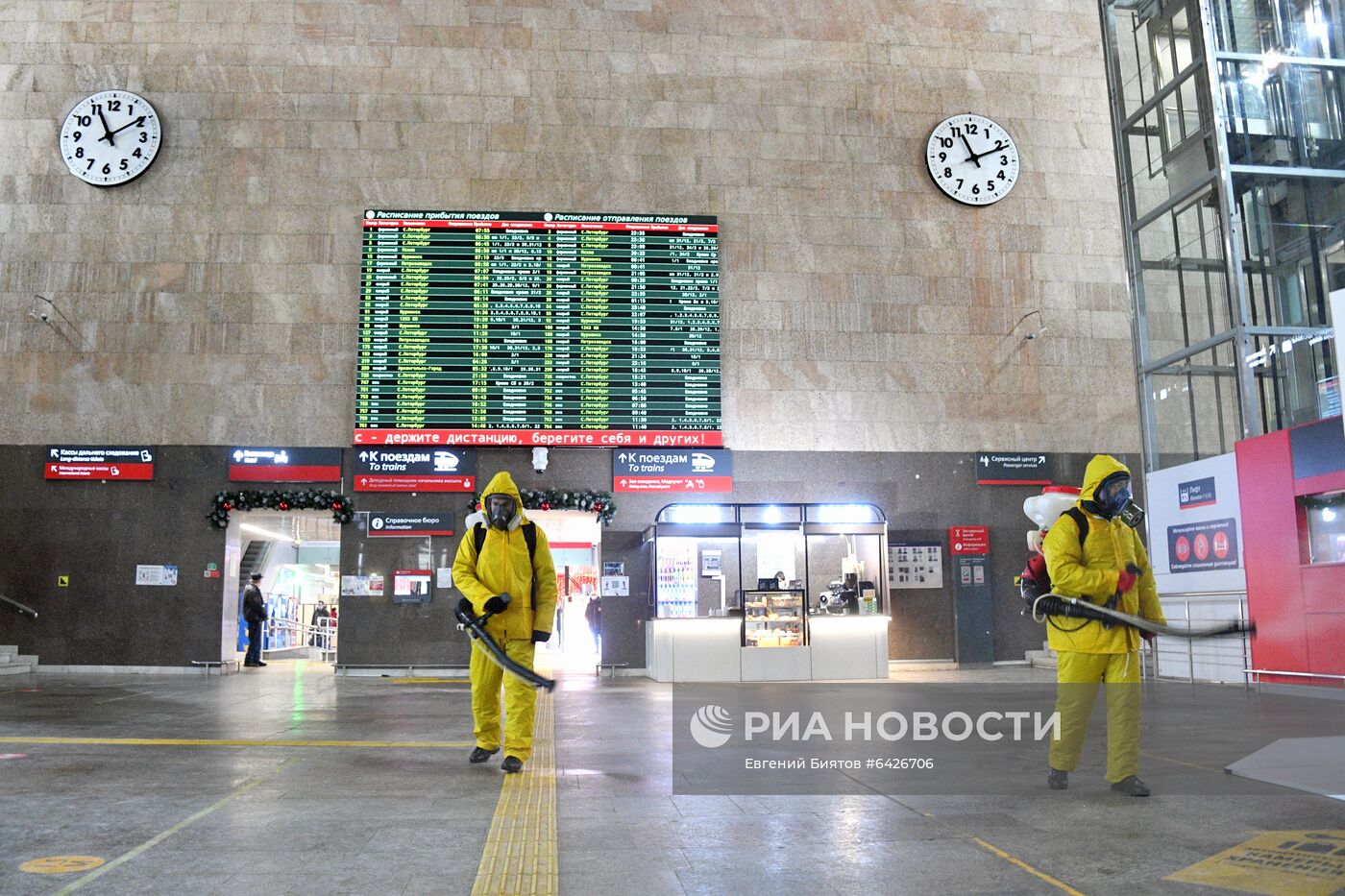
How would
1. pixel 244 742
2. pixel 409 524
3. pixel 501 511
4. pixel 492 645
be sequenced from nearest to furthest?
1. pixel 492 645
2. pixel 501 511
3. pixel 244 742
4. pixel 409 524

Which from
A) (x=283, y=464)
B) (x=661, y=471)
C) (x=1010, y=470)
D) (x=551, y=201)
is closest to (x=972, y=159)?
(x=1010, y=470)

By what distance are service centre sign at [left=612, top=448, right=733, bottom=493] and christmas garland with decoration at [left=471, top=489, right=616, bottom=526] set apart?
289 mm

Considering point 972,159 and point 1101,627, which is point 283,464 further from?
point 1101,627

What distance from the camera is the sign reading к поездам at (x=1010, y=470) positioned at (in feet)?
54.0

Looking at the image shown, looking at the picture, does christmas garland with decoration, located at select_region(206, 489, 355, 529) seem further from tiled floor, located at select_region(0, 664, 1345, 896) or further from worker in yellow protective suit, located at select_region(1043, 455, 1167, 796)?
worker in yellow protective suit, located at select_region(1043, 455, 1167, 796)

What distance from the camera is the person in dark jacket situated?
54.9ft

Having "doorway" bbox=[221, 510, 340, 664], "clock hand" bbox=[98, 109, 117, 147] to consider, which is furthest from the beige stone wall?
"doorway" bbox=[221, 510, 340, 664]

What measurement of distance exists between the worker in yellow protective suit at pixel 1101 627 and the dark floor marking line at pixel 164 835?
4015 millimetres

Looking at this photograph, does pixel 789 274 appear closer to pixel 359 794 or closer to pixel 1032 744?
pixel 1032 744

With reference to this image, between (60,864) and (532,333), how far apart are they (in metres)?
12.5

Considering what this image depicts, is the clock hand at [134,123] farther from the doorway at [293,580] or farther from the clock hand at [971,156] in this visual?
the clock hand at [971,156]

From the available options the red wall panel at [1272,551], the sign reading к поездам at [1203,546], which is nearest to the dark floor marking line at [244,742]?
the red wall panel at [1272,551]

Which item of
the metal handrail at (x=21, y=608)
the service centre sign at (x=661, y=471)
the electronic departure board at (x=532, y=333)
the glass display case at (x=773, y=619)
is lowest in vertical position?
the glass display case at (x=773, y=619)

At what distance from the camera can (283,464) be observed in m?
15.5
